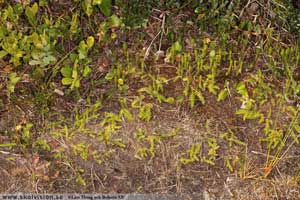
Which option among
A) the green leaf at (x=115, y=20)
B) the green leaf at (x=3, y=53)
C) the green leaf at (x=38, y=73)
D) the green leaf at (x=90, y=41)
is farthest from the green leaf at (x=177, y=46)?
the green leaf at (x=3, y=53)

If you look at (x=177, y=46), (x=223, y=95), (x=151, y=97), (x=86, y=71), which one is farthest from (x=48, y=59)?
(x=223, y=95)

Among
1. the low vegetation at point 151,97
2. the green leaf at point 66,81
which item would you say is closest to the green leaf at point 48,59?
the low vegetation at point 151,97

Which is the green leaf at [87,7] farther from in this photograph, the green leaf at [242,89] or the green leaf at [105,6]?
the green leaf at [242,89]

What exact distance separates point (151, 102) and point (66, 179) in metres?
0.60

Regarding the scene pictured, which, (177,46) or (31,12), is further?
(177,46)

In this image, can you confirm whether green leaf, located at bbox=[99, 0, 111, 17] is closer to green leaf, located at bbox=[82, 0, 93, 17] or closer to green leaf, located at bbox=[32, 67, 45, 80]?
green leaf, located at bbox=[82, 0, 93, 17]

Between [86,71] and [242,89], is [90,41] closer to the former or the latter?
[86,71]

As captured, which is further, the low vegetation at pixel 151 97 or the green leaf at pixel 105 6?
the green leaf at pixel 105 6

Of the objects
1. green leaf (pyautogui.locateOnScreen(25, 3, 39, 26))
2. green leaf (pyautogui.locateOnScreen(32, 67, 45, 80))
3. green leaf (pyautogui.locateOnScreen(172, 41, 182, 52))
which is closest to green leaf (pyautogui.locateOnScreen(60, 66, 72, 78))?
green leaf (pyautogui.locateOnScreen(32, 67, 45, 80))

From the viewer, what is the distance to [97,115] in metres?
2.88

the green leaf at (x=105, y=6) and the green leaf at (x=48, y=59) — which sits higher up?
the green leaf at (x=105, y=6)

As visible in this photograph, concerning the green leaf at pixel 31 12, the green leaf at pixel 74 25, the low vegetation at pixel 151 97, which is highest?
the green leaf at pixel 31 12

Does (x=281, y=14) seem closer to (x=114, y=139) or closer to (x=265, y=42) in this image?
(x=265, y=42)

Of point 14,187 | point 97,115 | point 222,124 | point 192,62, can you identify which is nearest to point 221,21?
point 192,62
